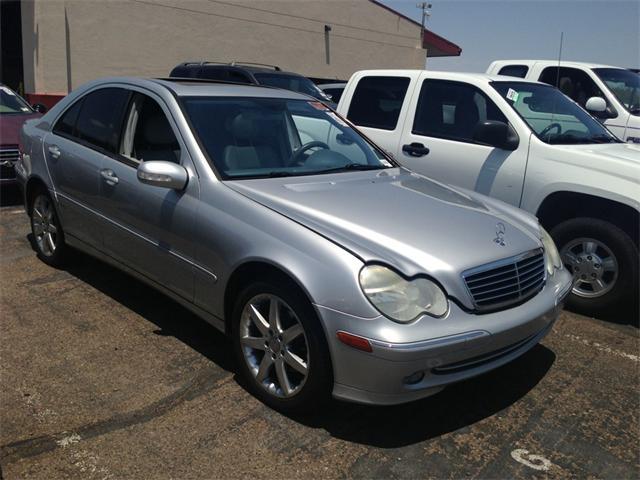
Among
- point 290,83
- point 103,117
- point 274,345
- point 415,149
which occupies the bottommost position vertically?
point 274,345

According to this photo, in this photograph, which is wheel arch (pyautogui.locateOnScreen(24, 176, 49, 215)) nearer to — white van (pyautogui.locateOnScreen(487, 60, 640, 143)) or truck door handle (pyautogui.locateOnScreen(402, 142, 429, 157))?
truck door handle (pyautogui.locateOnScreen(402, 142, 429, 157))

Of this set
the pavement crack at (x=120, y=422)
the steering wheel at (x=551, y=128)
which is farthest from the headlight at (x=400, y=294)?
the steering wheel at (x=551, y=128)

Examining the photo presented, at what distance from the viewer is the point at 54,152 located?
486 centimetres

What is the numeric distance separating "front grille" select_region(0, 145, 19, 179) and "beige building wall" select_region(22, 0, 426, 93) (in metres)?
8.81

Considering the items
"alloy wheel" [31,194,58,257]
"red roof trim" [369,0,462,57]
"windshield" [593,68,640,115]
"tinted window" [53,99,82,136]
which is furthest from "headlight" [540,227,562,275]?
"red roof trim" [369,0,462,57]

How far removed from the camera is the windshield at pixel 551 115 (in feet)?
17.4

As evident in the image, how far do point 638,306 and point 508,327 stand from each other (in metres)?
2.41

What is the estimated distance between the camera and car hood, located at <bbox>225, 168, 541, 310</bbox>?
295 centimetres

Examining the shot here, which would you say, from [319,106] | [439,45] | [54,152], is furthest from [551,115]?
[439,45]

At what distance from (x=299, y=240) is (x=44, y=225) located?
3124 mm

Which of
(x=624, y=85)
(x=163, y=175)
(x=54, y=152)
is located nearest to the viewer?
(x=163, y=175)

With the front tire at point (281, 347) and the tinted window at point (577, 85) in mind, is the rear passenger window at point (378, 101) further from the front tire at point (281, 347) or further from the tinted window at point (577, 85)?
the front tire at point (281, 347)

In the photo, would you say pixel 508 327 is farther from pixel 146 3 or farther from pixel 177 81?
pixel 146 3

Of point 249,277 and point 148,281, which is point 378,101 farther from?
point 249,277
